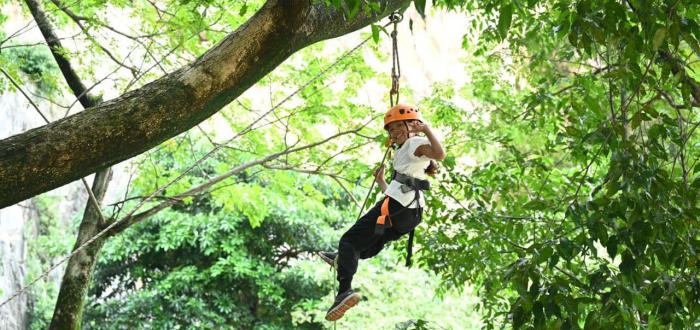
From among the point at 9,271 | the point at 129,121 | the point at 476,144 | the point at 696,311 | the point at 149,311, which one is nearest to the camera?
the point at 696,311

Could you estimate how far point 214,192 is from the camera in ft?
21.5

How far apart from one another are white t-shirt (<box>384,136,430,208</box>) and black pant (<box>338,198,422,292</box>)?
0.04 m

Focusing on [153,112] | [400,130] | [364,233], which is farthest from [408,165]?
[153,112]

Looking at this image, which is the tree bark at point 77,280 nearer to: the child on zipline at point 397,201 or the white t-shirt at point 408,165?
the child on zipline at point 397,201

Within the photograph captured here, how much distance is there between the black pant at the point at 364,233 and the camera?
3.11 metres

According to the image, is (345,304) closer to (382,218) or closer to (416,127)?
(382,218)

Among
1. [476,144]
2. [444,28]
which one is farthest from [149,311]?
[444,28]

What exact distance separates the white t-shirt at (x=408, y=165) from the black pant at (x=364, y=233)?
0.14 ft

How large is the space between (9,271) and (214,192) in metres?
4.45

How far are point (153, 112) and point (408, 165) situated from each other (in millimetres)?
1077

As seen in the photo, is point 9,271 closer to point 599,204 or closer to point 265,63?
point 265,63

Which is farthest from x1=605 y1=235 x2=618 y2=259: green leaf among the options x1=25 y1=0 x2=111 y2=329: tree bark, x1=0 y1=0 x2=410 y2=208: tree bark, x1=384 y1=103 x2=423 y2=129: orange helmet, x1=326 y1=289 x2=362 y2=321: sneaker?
x1=25 y1=0 x2=111 y2=329: tree bark

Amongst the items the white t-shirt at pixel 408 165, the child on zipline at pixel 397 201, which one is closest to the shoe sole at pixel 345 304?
the child on zipline at pixel 397 201

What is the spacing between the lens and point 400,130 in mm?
3041
